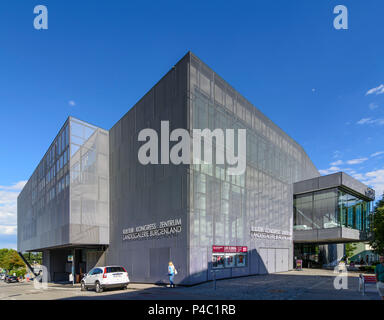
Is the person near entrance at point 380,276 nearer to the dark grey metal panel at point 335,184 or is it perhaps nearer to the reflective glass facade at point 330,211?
the reflective glass facade at point 330,211

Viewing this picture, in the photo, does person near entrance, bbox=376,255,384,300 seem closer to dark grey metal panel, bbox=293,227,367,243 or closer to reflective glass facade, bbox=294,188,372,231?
dark grey metal panel, bbox=293,227,367,243

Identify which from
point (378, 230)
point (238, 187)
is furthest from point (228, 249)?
point (378, 230)

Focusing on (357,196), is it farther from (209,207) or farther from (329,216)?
(209,207)

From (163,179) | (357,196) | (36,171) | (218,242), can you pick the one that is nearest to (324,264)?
(357,196)

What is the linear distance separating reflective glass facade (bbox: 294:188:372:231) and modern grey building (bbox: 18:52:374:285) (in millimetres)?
137

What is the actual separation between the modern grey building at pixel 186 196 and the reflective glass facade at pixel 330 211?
14cm
